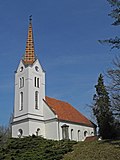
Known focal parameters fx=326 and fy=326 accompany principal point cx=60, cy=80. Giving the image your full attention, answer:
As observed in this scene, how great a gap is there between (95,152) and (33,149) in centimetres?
500

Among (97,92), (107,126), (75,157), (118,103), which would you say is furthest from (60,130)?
(75,157)

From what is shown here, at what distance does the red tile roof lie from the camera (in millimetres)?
51156

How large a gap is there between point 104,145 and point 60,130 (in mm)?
24804

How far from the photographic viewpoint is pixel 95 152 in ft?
71.2

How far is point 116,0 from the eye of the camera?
18609 mm

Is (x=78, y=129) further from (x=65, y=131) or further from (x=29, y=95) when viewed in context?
(x=29, y=95)

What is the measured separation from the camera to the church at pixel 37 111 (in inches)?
1908

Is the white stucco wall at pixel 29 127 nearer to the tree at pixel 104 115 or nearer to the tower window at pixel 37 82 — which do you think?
the tower window at pixel 37 82

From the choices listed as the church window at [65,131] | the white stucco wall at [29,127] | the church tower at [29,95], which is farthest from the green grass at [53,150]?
the church tower at [29,95]

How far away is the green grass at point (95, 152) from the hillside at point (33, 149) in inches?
28.8

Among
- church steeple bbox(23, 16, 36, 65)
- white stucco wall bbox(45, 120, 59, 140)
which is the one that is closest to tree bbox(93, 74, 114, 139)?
white stucco wall bbox(45, 120, 59, 140)

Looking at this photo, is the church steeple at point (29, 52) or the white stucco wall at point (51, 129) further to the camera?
the church steeple at point (29, 52)

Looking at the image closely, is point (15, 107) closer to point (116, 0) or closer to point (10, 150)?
point (10, 150)

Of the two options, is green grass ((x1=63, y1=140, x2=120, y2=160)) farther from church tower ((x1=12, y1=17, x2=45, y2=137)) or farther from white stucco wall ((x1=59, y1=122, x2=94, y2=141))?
white stucco wall ((x1=59, y1=122, x2=94, y2=141))
